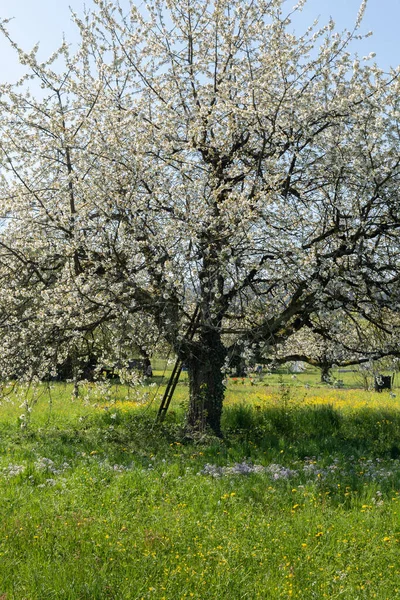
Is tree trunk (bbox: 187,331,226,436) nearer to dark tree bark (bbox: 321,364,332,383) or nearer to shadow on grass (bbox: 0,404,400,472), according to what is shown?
shadow on grass (bbox: 0,404,400,472)

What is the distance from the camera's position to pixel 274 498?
742 centimetres

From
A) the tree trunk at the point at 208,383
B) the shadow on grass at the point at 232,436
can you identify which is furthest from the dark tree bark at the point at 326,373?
the tree trunk at the point at 208,383

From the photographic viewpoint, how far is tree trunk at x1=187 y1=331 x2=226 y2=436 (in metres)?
12.0

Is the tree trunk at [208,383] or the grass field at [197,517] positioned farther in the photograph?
the tree trunk at [208,383]

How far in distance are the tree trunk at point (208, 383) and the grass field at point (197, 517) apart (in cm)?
55

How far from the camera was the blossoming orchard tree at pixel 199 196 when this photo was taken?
1023cm

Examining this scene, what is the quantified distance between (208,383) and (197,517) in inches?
209

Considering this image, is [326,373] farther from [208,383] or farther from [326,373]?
[208,383]

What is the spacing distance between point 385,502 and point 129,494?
3119 mm

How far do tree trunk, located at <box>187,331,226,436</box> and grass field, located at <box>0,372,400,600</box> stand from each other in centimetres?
55

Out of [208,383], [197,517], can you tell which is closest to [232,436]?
[208,383]

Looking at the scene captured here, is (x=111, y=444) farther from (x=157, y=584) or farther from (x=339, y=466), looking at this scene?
(x=157, y=584)

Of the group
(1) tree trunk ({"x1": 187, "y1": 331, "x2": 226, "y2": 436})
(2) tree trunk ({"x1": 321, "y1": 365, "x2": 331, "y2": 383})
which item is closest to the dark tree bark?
(2) tree trunk ({"x1": 321, "y1": 365, "x2": 331, "y2": 383})

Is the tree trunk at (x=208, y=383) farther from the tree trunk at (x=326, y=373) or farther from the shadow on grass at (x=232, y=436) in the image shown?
the tree trunk at (x=326, y=373)
